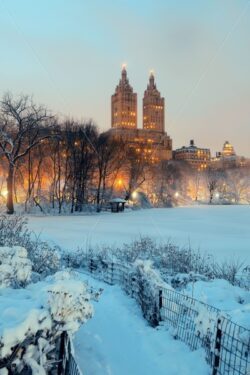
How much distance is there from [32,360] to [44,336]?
0.91ft

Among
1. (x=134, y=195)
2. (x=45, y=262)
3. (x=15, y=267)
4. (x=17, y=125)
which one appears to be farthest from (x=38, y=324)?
(x=134, y=195)

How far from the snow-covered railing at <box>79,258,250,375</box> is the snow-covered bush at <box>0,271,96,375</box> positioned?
7.66 ft

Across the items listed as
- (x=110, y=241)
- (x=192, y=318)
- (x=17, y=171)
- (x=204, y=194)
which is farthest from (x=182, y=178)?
(x=192, y=318)

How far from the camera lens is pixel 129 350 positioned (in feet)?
24.5

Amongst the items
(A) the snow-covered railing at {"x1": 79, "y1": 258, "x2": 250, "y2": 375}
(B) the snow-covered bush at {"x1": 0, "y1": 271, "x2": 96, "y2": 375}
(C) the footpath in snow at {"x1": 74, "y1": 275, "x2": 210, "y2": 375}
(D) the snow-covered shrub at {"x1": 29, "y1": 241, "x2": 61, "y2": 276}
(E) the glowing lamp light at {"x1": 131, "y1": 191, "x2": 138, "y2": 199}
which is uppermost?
(E) the glowing lamp light at {"x1": 131, "y1": 191, "x2": 138, "y2": 199}

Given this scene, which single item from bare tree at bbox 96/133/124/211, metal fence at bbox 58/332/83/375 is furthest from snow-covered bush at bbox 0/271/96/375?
bare tree at bbox 96/133/124/211

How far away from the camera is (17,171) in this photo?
184 ft

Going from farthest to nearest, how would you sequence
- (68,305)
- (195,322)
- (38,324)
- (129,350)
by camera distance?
(129,350) < (195,322) < (68,305) < (38,324)

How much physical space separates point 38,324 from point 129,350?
12.7 feet

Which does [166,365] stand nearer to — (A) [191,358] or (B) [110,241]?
(A) [191,358]

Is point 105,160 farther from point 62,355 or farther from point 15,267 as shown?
point 62,355

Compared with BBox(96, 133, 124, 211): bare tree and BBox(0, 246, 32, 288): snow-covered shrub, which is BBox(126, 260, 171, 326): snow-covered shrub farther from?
BBox(96, 133, 124, 211): bare tree

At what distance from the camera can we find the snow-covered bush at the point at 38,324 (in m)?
3.89

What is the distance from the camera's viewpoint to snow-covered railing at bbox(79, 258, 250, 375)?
19.4 ft
